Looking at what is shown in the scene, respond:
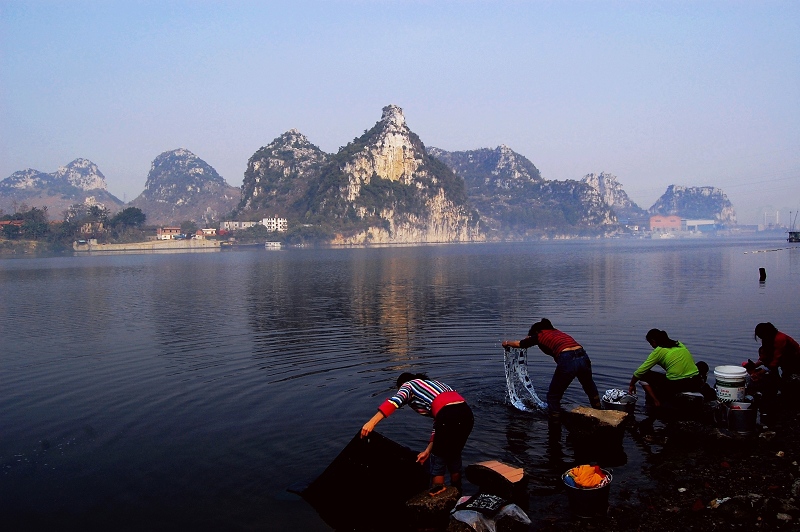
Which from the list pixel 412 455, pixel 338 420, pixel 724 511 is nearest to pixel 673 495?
pixel 724 511

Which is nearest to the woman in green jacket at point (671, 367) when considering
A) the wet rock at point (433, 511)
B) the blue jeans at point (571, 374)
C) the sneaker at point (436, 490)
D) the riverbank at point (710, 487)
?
the blue jeans at point (571, 374)

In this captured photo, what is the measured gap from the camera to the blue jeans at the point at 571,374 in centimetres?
1199

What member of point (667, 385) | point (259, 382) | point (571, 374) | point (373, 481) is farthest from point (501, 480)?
point (259, 382)

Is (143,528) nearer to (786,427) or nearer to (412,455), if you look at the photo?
(412,455)

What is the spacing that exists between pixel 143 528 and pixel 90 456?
3538 mm

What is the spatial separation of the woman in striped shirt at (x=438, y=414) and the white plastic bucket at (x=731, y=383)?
17.9 ft

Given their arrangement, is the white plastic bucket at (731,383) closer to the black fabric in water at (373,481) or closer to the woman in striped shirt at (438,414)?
the woman in striped shirt at (438,414)

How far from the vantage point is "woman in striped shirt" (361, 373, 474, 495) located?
8523 mm

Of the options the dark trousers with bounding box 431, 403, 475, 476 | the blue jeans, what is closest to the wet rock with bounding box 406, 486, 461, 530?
the dark trousers with bounding box 431, 403, 475, 476

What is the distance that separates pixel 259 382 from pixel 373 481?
30.0 feet

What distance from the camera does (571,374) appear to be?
12.0 meters

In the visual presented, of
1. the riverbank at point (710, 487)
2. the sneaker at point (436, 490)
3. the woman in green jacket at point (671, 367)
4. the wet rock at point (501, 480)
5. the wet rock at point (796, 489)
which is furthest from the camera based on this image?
the woman in green jacket at point (671, 367)

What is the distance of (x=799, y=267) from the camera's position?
6044cm

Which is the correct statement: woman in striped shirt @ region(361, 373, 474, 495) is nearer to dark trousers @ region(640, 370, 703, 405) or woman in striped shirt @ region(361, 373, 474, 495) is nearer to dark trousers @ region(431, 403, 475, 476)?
dark trousers @ region(431, 403, 475, 476)
